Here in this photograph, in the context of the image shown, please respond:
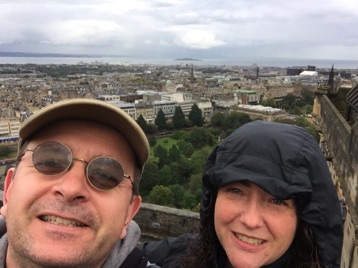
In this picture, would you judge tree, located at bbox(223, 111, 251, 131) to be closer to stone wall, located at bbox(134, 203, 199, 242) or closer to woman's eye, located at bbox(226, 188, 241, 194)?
stone wall, located at bbox(134, 203, 199, 242)

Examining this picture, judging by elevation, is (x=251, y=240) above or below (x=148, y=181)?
above

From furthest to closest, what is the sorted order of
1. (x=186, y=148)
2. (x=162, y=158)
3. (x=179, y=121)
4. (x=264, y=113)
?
(x=264, y=113) < (x=179, y=121) < (x=186, y=148) < (x=162, y=158)

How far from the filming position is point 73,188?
1286mm

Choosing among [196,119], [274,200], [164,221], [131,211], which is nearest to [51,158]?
[131,211]

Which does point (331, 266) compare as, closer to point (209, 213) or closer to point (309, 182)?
point (309, 182)

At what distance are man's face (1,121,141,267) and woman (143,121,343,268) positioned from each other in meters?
0.35

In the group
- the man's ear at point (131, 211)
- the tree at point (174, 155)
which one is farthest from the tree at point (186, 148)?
the man's ear at point (131, 211)

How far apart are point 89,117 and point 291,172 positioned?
670mm

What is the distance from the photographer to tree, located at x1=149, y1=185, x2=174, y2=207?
22766 millimetres

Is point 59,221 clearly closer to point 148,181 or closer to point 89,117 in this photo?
point 89,117

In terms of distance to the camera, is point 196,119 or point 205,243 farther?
point 196,119

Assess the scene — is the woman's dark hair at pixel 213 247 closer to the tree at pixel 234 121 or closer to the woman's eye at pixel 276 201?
the woman's eye at pixel 276 201

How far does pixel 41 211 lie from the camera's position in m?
1.27

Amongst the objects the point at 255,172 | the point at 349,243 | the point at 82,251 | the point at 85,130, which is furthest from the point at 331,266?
the point at 349,243
